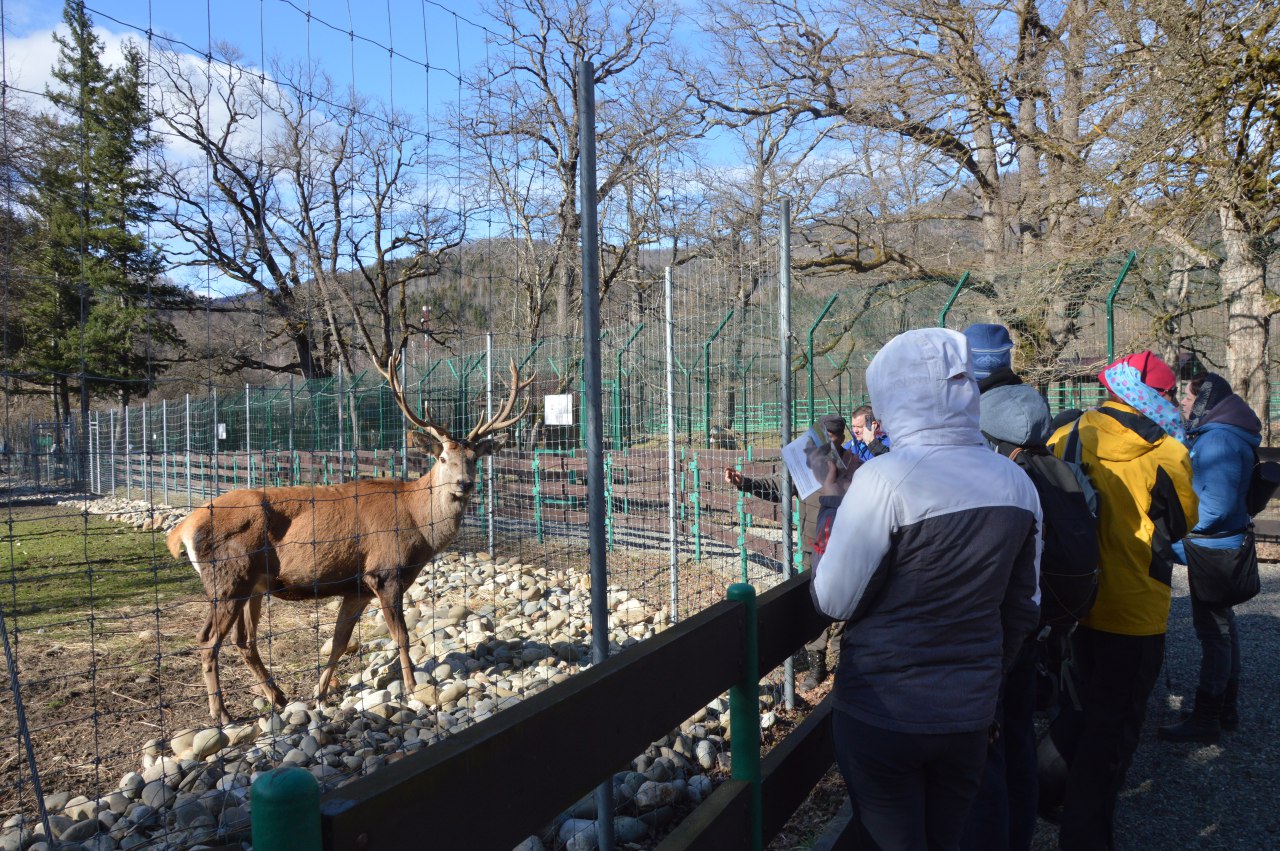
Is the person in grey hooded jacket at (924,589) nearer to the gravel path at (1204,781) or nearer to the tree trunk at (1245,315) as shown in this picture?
the gravel path at (1204,781)

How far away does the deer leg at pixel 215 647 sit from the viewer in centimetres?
529

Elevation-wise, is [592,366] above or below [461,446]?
above

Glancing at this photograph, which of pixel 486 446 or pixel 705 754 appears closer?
pixel 705 754

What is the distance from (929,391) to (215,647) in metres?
4.66

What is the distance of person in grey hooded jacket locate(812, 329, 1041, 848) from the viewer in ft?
6.86

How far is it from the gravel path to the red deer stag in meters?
4.20

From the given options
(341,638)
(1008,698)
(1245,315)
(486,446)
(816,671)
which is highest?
(1245,315)

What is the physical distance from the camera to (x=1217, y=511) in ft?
14.8

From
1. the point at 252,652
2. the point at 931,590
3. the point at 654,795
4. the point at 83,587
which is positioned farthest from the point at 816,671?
the point at 83,587

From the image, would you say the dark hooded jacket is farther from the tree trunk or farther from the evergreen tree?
the tree trunk

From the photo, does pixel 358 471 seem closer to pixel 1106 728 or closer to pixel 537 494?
pixel 537 494

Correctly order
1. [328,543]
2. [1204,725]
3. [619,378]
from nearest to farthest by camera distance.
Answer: [1204,725] → [328,543] → [619,378]

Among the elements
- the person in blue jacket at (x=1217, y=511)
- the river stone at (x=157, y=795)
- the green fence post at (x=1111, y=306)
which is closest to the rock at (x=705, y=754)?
the person in blue jacket at (x=1217, y=511)

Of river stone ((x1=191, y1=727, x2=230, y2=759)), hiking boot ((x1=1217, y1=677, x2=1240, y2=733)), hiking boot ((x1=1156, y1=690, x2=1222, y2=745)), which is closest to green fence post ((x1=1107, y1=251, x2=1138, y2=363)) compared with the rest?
hiking boot ((x1=1217, y1=677, x2=1240, y2=733))
